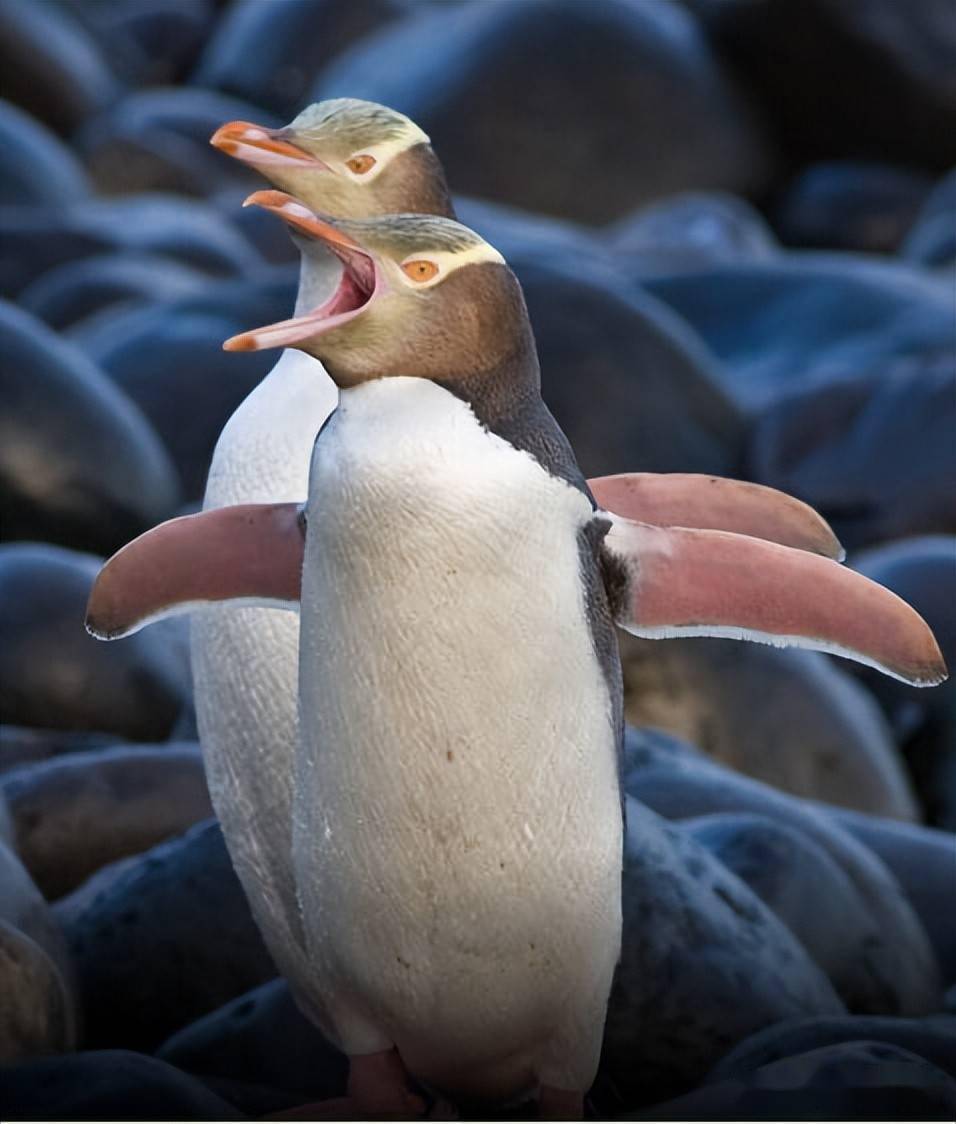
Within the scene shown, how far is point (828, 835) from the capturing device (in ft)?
17.8

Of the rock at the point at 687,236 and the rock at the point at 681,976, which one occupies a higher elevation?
the rock at the point at 681,976

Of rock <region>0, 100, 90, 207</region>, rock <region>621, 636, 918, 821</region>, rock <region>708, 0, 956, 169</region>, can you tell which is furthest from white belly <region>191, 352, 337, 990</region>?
rock <region>708, 0, 956, 169</region>

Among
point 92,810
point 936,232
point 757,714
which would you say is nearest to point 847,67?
point 936,232

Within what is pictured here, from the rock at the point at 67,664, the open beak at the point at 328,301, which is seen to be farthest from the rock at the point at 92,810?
the open beak at the point at 328,301

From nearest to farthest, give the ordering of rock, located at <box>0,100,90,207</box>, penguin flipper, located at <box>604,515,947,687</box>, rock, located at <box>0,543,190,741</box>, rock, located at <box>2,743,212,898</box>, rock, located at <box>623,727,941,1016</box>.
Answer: penguin flipper, located at <box>604,515,947,687</box> < rock, located at <box>623,727,941,1016</box> < rock, located at <box>2,743,212,898</box> < rock, located at <box>0,543,190,741</box> < rock, located at <box>0,100,90,207</box>

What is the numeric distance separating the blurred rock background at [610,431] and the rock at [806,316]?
3cm

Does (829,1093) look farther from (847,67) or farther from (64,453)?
(847,67)

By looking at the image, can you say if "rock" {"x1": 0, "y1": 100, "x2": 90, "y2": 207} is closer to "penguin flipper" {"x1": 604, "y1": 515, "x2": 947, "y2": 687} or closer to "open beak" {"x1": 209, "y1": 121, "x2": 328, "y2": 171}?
"open beak" {"x1": 209, "y1": 121, "x2": 328, "y2": 171}

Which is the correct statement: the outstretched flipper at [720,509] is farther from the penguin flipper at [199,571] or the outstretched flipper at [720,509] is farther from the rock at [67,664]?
the rock at [67,664]

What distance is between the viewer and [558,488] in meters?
3.58

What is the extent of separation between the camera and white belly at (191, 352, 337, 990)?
4176 millimetres

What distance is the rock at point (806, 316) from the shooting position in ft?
35.8

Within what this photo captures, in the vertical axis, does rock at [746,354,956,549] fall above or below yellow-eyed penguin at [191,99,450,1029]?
below

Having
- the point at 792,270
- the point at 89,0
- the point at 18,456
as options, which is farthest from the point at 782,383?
the point at 89,0
